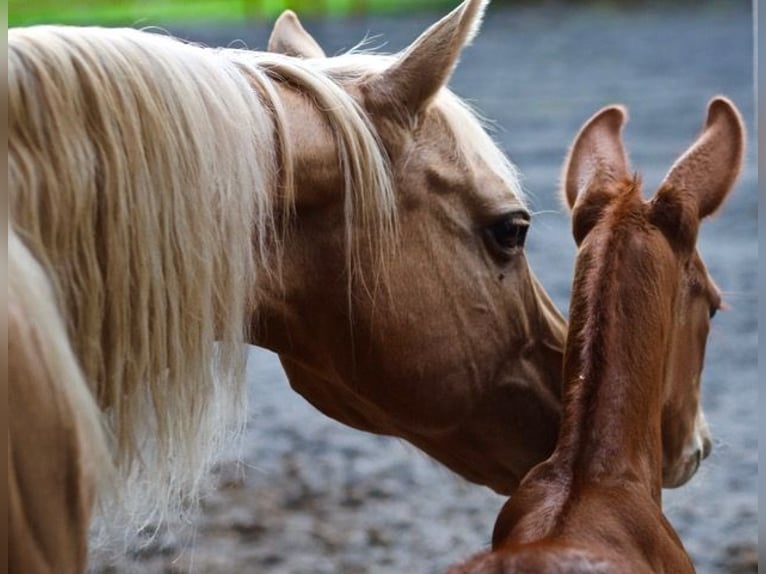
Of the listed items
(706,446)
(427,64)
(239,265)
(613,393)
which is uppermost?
(427,64)

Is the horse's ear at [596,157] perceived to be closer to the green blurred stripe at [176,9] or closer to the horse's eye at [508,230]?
the horse's eye at [508,230]

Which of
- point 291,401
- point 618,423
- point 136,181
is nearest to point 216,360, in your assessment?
point 136,181

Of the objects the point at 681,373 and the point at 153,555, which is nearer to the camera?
the point at 681,373

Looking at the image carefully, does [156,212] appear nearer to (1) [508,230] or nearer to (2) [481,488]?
(1) [508,230]

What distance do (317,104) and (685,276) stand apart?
69 centimetres

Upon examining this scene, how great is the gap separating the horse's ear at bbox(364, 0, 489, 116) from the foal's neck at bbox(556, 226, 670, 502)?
0.36 metres

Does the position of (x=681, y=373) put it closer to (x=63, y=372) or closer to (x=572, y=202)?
(x=572, y=202)

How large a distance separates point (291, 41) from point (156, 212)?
76cm

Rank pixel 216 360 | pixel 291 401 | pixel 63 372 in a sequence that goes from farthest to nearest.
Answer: pixel 291 401, pixel 216 360, pixel 63 372

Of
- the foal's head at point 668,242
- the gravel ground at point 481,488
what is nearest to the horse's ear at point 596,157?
the foal's head at point 668,242

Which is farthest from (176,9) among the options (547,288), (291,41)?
(291,41)

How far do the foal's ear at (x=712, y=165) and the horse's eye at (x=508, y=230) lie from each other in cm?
23

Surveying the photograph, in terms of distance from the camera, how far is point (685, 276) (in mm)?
2193

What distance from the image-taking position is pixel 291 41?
2371mm
